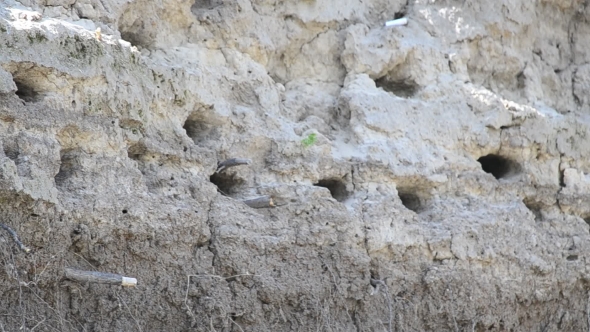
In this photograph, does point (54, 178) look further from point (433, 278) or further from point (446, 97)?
point (446, 97)

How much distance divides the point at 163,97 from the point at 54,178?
857 millimetres

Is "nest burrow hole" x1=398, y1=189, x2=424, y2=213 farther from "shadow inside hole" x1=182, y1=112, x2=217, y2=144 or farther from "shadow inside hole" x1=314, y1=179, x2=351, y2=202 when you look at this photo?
"shadow inside hole" x1=182, y1=112, x2=217, y2=144

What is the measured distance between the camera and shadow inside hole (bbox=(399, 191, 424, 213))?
6.12 m

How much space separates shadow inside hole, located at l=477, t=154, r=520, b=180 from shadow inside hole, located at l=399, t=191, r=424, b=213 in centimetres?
72

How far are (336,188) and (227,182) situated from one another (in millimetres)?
748

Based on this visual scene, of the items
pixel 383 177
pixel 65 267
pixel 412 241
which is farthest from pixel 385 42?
pixel 65 267

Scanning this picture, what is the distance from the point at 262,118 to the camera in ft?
18.7

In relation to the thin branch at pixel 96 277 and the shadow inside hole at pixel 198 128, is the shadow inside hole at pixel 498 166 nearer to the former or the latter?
the shadow inside hole at pixel 198 128

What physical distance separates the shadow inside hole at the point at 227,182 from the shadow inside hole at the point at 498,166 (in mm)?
1976

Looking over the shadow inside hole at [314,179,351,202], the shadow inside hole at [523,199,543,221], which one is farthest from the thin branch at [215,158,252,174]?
the shadow inside hole at [523,199,543,221]

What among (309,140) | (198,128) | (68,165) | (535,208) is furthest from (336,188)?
(68,165)

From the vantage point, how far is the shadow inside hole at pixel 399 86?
21.2 feet

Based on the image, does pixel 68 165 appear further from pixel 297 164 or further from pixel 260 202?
pixel 297 164

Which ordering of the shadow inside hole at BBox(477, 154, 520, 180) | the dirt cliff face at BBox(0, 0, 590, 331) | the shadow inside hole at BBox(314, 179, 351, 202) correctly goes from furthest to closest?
the shadow inside hole at BBox(477, 154, 520, 180) → the shadow inside hole at BBox(314, 179, 351, 202) → the dirt cliff face at BBox(0, 0, 590, 331)
